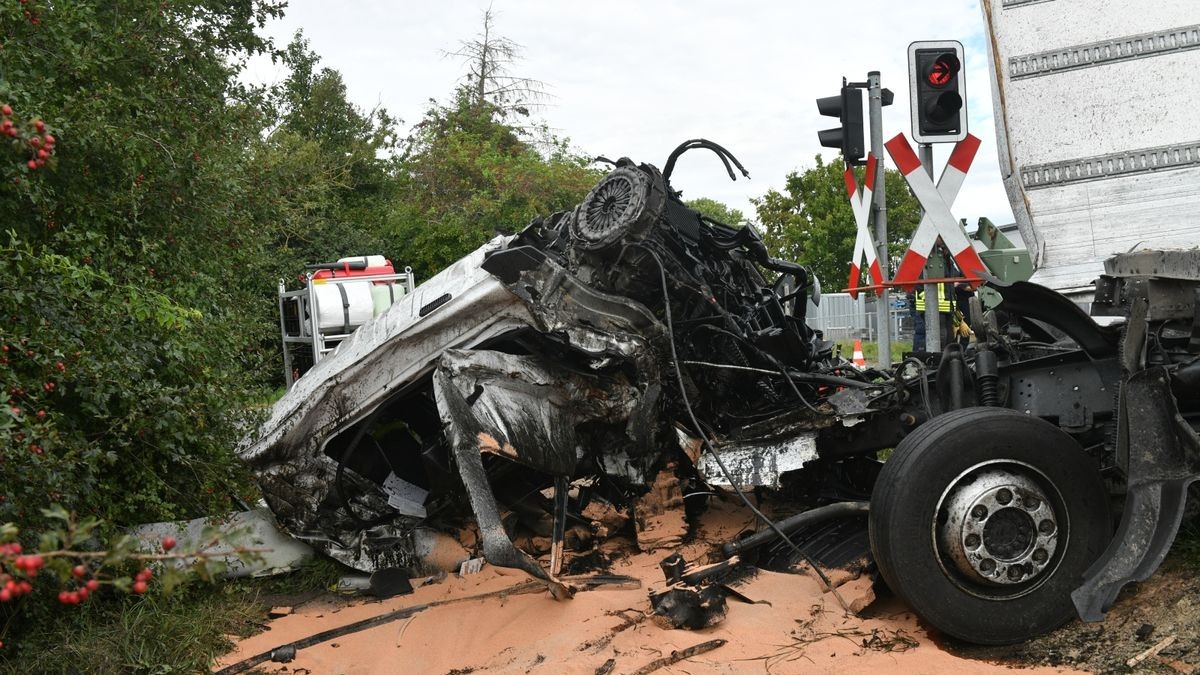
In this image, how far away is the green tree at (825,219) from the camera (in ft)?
97.2

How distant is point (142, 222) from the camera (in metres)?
5.32

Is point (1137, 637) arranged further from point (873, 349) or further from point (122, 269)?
point (873, 349)

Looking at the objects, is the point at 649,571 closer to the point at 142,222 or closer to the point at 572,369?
the point at 572,369

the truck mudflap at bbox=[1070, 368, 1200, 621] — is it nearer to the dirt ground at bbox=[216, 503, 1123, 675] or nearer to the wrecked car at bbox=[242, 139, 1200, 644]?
the wrecked car at bbox=[242, 139, 1200, 644]

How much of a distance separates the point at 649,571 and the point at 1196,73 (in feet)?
13.3

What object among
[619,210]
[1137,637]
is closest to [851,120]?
[619,210]

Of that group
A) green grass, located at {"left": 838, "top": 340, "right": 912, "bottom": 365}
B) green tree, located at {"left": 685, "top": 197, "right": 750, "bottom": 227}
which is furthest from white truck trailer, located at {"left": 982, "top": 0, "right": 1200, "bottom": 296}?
green tree, located at {"left": 685, "top": 197, "right": 750, "bottom": 227}

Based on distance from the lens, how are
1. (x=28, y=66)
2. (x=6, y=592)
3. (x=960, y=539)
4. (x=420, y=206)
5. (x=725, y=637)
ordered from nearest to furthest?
(x=6, y=592)
(x=960, y=539)
(x=725, y=637)
(x=28, y=66)
(x=420, y=206)

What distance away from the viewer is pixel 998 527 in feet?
12.0

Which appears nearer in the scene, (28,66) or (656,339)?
(28,66)

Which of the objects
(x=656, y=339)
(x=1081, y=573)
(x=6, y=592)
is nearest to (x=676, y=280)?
(x=656, y=339)

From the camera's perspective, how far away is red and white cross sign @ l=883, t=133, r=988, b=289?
6270mm

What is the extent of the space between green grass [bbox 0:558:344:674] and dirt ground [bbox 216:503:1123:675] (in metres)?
0.15

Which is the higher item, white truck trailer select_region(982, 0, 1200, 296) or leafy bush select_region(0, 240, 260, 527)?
white truck trailer select_region(982, 0, 1200, 296)
